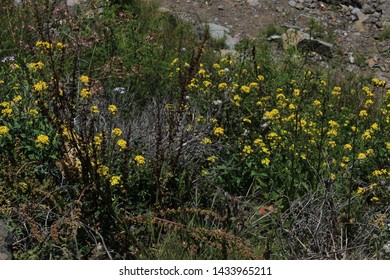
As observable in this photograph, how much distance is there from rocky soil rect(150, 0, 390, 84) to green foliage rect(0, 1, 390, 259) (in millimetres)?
3259

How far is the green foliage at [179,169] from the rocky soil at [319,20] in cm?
326

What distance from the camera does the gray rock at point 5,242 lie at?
3607 millimetres

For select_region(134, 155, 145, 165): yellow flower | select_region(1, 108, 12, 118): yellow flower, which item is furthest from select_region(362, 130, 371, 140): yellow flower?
select_region(1, 108, 12, 118): yellow flower

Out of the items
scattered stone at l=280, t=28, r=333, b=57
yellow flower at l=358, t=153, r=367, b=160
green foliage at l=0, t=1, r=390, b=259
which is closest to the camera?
green foliage at l=0, t=1, r=390, b=259

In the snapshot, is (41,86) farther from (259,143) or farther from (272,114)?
(272,114)

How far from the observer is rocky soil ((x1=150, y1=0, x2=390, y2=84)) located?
9.24m

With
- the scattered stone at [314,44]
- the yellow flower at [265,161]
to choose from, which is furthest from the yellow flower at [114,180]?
the scattered stone at [314,44]

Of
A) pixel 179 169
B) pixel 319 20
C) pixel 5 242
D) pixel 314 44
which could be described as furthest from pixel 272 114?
pixel 319 20

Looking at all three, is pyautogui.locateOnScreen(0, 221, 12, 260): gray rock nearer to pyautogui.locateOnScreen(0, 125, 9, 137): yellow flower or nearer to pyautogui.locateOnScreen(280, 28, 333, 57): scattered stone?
pyautogui.locateOnScreen(0, 125, 9, 137): yellow flower

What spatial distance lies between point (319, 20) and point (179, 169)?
6.24 m

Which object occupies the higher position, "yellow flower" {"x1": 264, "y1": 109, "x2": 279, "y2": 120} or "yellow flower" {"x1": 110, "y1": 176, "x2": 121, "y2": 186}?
"yellow flower" {"x1": 110, "y1": 176, "x2": 121, "y2": 186}

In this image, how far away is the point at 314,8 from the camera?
10188 millimetres
